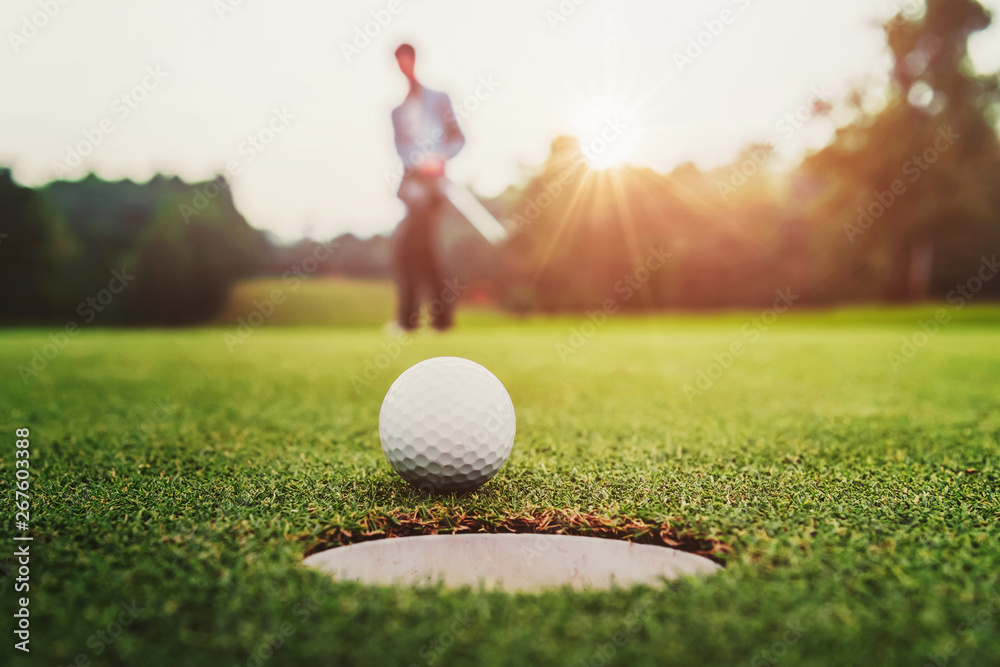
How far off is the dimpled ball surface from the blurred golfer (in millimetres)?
4371

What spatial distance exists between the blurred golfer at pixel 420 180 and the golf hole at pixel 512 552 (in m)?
5.05

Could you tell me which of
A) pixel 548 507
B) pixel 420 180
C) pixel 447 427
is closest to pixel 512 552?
pixel 548 507

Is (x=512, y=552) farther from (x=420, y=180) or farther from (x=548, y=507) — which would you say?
(x=420, y=180)

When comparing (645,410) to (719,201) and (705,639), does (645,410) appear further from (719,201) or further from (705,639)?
(719,201)

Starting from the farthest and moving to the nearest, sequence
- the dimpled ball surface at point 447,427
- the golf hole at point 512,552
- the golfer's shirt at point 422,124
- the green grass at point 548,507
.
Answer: the golfer's shirt at point 422,124 → the dimpled ball surface at point 447,427 → the golf hole at point 512,552 → the green grass at point 548,507

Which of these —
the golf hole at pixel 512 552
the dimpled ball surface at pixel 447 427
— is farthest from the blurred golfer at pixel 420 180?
the golf hole at pixel 512 552

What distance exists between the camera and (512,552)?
2.04m

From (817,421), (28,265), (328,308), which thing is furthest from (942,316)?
(28,265)

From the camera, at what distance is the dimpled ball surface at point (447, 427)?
232cm

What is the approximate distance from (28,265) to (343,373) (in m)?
19.4

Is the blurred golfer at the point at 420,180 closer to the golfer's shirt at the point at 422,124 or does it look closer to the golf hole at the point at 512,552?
the golfer's shirt at the point at 422,124

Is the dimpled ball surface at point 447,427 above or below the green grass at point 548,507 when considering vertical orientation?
above

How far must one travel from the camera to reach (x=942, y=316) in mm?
17031

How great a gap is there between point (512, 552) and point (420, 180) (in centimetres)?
524
